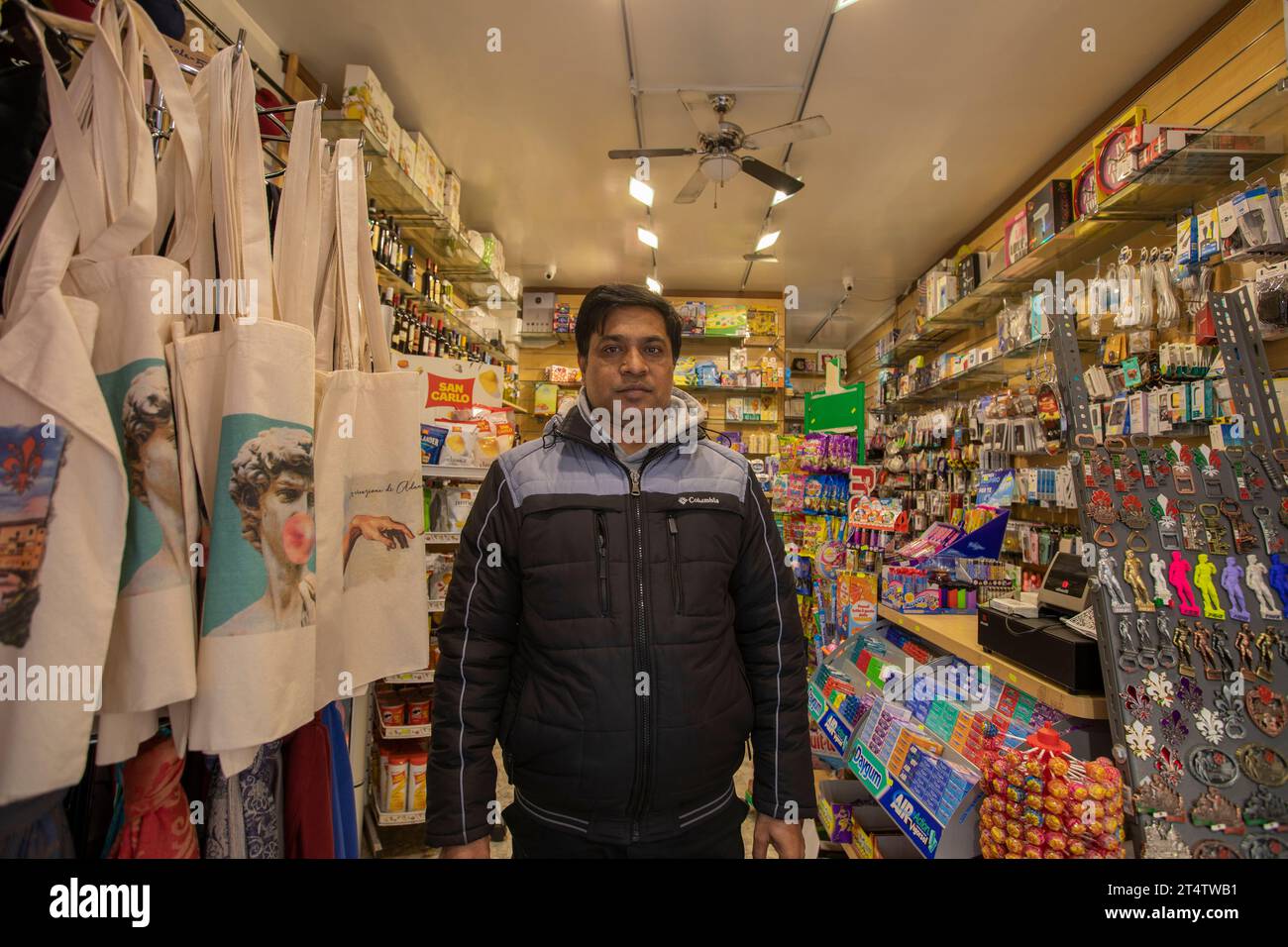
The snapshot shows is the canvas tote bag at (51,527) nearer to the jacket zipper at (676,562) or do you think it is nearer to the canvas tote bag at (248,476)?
the canvas tote bag at (248,476)

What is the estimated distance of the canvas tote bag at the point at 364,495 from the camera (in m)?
0.97

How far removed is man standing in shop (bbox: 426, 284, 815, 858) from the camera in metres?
1.25

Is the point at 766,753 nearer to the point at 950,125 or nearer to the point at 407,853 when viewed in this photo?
the point at 407,853

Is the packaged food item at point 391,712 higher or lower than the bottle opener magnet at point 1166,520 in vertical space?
lower

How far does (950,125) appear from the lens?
405 cm

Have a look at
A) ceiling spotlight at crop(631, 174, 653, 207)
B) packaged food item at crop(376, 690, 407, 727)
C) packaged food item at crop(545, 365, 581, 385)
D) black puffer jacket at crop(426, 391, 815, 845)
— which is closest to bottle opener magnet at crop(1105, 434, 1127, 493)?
black puffer jacket at crop(426, 391, 815, 845)

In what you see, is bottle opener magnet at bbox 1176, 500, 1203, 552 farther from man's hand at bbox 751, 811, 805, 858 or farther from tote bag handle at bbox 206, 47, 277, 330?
tote bag handle at bbox 206, 47, 277, 330

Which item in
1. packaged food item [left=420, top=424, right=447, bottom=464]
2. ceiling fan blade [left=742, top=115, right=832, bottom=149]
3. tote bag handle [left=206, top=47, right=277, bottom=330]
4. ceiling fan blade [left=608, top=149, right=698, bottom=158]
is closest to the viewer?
tote bag handle [left=206, top=47, right=277, bottom=330]

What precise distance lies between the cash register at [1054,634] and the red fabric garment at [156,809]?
182cm

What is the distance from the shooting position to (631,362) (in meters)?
1.42

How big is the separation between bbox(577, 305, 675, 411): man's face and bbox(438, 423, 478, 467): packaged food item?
1193 mm

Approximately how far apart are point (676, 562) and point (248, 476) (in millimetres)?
842

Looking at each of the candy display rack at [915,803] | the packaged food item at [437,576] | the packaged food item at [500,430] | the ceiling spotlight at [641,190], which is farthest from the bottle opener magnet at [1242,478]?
the ceiling spotlight at [641,190]

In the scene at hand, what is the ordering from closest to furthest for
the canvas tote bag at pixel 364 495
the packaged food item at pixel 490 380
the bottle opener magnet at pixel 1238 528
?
the canvas tote bag at pixel 364 495 → the bottle opener magnet at pixel 1238 528 → the packaged food item at pixel 490 380
